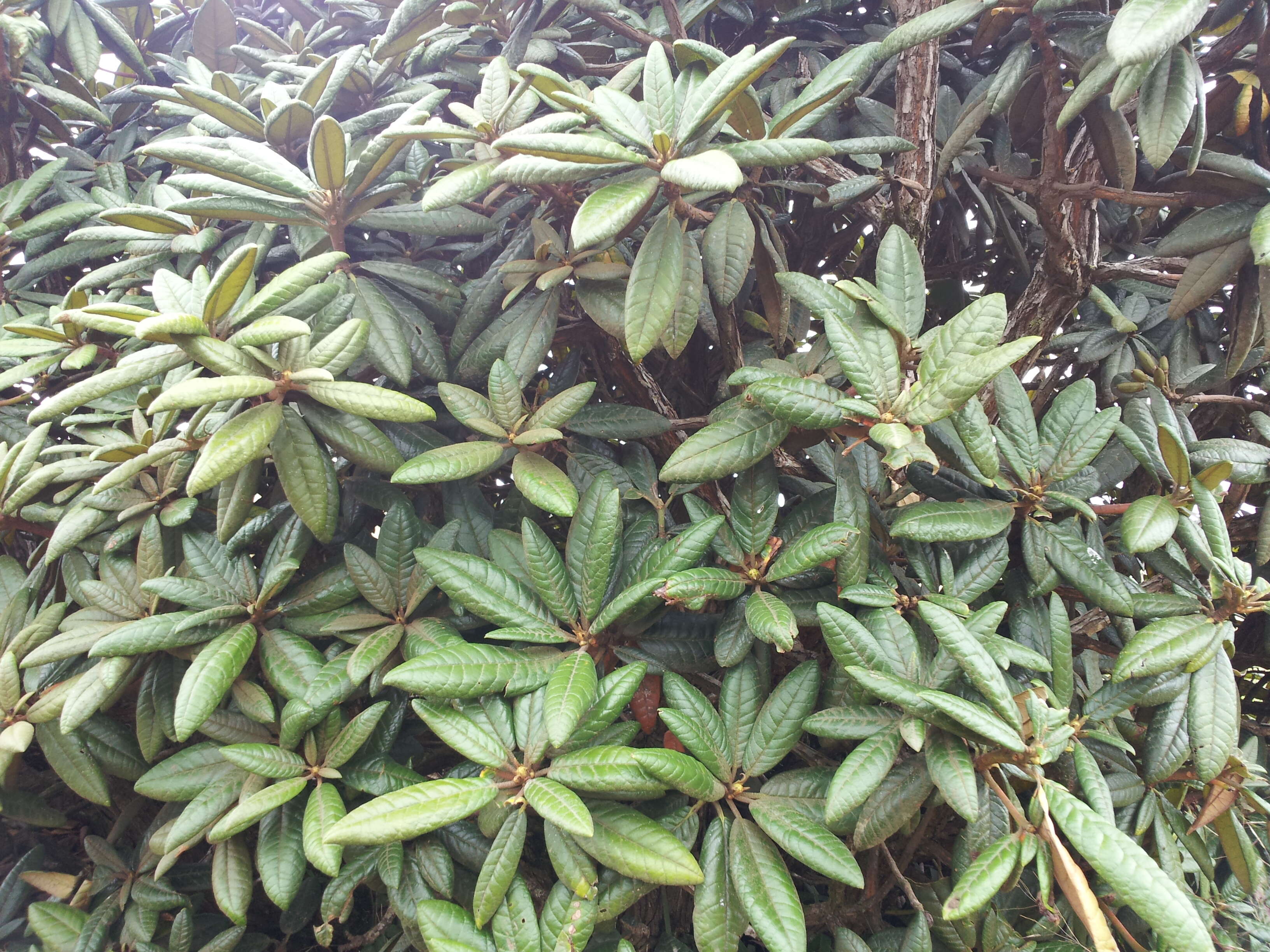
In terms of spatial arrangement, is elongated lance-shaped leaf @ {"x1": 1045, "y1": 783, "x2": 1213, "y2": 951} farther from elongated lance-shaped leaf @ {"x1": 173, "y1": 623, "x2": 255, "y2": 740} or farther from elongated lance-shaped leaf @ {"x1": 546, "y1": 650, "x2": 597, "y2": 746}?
elongated lance-shaped leaf @ {"x1": 173, "y1": 623, "x2": 255, "y2": 740}

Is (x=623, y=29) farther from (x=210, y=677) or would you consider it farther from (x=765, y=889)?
(x=765, y=889)

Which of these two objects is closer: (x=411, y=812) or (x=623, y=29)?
(x=411, y=812)

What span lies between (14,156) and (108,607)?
51.1 inches

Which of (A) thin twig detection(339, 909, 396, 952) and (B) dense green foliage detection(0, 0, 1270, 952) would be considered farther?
(A) thin twig detection(339, 909, 396, 952)

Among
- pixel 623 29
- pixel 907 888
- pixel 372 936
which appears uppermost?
pixel 623 29

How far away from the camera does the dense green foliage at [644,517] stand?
925mm

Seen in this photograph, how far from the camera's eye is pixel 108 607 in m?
1.15

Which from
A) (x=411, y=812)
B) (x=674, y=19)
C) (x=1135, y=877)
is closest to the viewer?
(x=1135, y=877)

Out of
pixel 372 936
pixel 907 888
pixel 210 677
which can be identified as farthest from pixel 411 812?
pixel 907 888

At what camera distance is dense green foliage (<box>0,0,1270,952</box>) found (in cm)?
92

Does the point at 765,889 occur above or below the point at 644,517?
below

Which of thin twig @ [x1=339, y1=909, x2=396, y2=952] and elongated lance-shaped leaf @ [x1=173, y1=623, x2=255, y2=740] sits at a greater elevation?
elongated lance-shaped leaf @ [x1=173, y1=623, x2=255, y2=740]

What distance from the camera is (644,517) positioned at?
1221 mm

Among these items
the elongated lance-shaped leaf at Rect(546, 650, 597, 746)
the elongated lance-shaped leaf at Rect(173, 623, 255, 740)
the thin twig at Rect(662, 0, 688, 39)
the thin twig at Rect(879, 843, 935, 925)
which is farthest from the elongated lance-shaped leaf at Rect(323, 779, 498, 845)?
the thin twig at Rect(662, 0, 688, 39)
